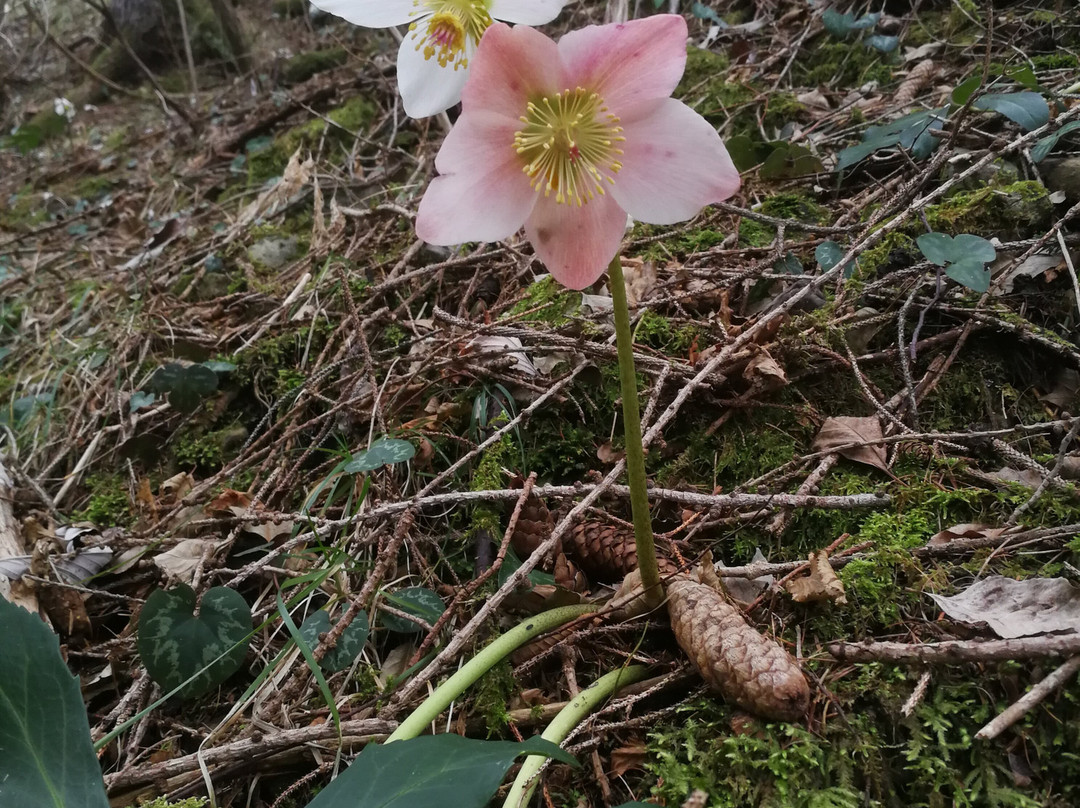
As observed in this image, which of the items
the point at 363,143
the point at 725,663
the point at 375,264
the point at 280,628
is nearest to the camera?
the point at 725,663

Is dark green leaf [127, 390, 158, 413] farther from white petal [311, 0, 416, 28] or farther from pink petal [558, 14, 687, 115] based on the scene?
pink petal [558, 14, 687, 115]

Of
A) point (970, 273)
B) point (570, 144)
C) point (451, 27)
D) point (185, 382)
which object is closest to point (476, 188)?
point (570, 144)

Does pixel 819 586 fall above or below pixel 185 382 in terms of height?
below

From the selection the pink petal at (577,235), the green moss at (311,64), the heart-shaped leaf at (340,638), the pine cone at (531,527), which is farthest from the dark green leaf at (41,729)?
the green moss at (311,64)

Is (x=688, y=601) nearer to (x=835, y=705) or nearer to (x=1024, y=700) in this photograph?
(x=835, y=705)

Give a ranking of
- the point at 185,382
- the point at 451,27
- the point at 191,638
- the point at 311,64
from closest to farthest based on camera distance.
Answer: the point at 451,27, the point at 191,638, the point at 185,382, the point at 311,64

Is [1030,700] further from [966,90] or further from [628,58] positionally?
[966,90]

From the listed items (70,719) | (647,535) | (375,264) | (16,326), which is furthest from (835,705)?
(16,326)
